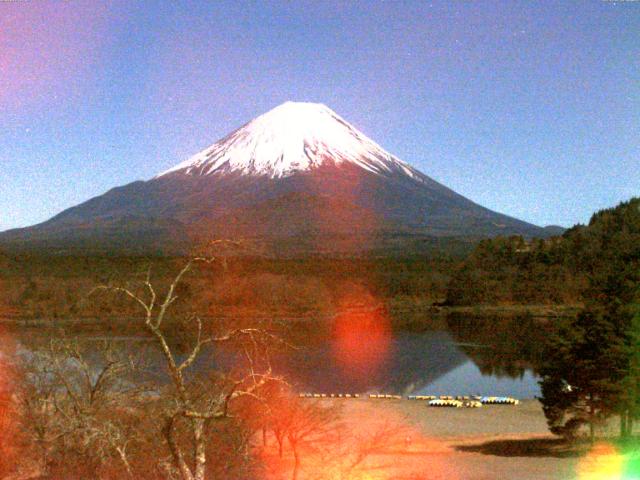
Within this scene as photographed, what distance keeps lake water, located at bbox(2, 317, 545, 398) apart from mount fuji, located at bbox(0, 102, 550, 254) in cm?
4476

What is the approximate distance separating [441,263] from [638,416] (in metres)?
63.6

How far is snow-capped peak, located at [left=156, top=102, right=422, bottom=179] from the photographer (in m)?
125

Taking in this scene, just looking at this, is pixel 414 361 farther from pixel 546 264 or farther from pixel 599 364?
pixel 546 264

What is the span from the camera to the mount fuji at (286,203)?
95.4 metres

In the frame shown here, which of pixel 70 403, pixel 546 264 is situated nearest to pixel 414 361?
pixel 70 403

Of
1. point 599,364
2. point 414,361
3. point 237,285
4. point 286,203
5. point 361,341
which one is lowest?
point 414,361

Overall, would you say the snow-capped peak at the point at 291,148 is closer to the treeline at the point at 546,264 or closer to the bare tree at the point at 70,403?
the treeline at the point at 546,264

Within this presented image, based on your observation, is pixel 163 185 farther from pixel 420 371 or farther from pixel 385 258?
pixel 420 371

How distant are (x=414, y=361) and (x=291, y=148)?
95.5m

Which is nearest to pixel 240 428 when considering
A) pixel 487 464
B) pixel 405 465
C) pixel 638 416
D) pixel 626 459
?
pixel 405 465

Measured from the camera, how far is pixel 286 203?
109875mm

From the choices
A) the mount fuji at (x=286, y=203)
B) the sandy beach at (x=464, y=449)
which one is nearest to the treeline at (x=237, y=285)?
the mount fuji at (x=286, y=203)

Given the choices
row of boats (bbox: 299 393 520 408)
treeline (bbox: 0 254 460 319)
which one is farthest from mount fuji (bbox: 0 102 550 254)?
row of boats (bbox: 299 393 520 408)

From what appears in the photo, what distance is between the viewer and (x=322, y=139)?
5157 inches
